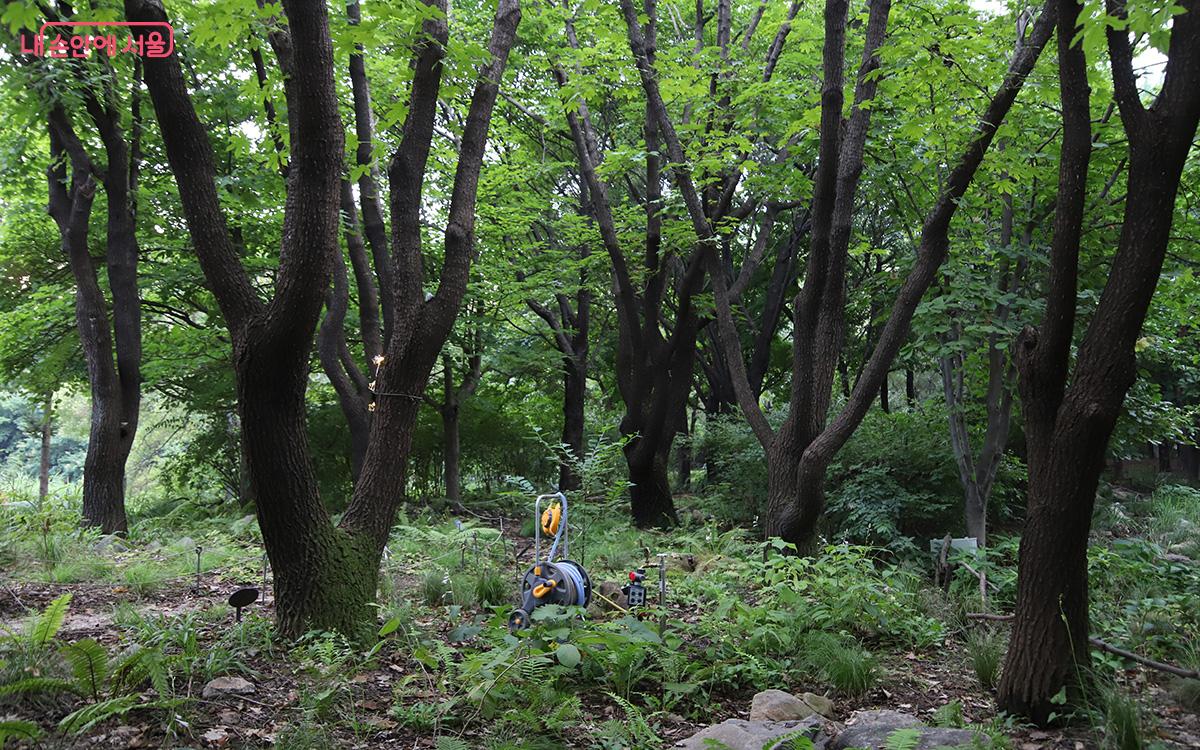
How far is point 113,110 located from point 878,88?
7.80m

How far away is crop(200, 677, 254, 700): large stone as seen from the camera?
368cm

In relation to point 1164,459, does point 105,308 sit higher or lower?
higher

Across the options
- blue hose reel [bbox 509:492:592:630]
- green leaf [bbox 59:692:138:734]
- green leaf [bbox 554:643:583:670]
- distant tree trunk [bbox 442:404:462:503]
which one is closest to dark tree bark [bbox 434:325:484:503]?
distant tree trunk [bbox 442:404:462:503]

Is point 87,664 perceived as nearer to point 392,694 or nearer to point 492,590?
point 392,694

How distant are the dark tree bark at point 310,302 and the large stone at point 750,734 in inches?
91.0

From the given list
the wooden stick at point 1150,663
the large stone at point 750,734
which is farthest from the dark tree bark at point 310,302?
the wooden stick at point 1150,663

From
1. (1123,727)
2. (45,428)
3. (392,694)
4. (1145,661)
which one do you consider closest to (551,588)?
(392,694)

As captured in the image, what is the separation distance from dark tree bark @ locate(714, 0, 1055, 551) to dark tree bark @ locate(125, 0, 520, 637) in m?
3.00

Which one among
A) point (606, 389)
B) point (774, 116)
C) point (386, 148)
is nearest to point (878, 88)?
point (774, 116)

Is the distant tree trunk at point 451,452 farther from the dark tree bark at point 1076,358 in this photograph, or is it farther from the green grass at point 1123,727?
the green grass at point 1123,727

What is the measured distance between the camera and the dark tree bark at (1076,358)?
3369mm

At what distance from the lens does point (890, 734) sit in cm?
311

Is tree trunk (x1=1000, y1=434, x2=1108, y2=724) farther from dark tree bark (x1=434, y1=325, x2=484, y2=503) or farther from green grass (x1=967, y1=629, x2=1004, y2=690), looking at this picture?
dark tree bark (x1=434, y1=325, x2=484, y2=503)

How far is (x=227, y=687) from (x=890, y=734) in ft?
10.2
